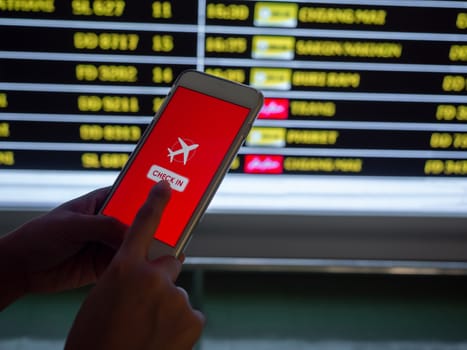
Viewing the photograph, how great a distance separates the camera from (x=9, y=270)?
56 centimetres

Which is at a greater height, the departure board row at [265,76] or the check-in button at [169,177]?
the departure board row at [265,76]

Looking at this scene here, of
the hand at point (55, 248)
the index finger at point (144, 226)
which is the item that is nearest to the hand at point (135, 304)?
the index finger at point (144, 226)

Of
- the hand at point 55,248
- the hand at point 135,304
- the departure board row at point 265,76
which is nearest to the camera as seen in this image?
the hand at point 135,304

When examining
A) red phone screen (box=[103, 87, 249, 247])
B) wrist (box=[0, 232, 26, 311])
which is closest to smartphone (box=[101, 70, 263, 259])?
red phone screen (box=[103, 87, 249, 247])

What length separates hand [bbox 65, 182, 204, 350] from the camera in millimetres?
434

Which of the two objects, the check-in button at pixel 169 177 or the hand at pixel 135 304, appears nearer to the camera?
the hand at pixel 135 304

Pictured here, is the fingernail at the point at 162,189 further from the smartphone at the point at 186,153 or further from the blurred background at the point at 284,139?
the blurred background at the point at 284,139

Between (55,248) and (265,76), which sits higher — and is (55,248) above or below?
below

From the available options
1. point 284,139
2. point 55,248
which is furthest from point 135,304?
point 284,139

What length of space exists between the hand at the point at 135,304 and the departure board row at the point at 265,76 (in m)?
0.40

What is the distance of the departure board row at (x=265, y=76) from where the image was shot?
2.60ft

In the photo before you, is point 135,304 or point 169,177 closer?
point 135,304

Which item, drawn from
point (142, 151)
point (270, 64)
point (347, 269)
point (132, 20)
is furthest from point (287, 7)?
point (347, 269)

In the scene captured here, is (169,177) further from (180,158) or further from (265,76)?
(265,76)
